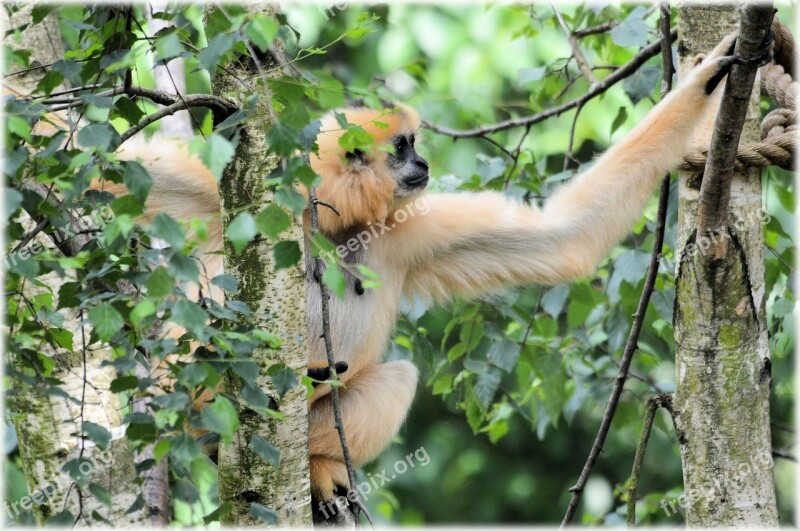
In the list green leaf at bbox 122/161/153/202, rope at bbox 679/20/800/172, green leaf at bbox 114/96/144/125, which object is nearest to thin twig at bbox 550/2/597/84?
rope at bbox 679/20/800/172

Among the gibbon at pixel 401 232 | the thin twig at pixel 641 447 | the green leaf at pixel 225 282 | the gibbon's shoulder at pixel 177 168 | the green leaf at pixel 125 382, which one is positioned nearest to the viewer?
the green leaf at pixel 125 382

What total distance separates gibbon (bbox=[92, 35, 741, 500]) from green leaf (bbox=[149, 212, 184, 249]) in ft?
7.38

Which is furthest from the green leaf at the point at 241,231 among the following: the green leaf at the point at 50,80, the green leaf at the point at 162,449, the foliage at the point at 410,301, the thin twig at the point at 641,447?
the thin twig at the point at 641,447

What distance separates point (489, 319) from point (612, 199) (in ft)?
4.81

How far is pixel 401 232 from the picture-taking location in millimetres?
4965

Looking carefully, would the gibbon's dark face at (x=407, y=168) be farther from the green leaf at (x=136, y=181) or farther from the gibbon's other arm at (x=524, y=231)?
the green leaf at (x=136, y=181)

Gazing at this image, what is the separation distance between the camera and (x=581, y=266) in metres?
4.96

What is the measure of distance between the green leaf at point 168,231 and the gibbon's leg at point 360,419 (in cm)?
267

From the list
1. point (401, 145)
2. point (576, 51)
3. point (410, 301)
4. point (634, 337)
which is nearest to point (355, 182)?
point (401, 145)

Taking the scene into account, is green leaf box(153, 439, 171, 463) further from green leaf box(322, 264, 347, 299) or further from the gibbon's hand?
the gibbon's hand

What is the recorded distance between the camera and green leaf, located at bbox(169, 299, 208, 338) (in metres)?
2.17

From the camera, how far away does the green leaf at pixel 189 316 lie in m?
2.17

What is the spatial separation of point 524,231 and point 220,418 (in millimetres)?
3055

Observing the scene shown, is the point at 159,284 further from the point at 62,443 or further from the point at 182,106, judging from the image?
the point at 62,443
